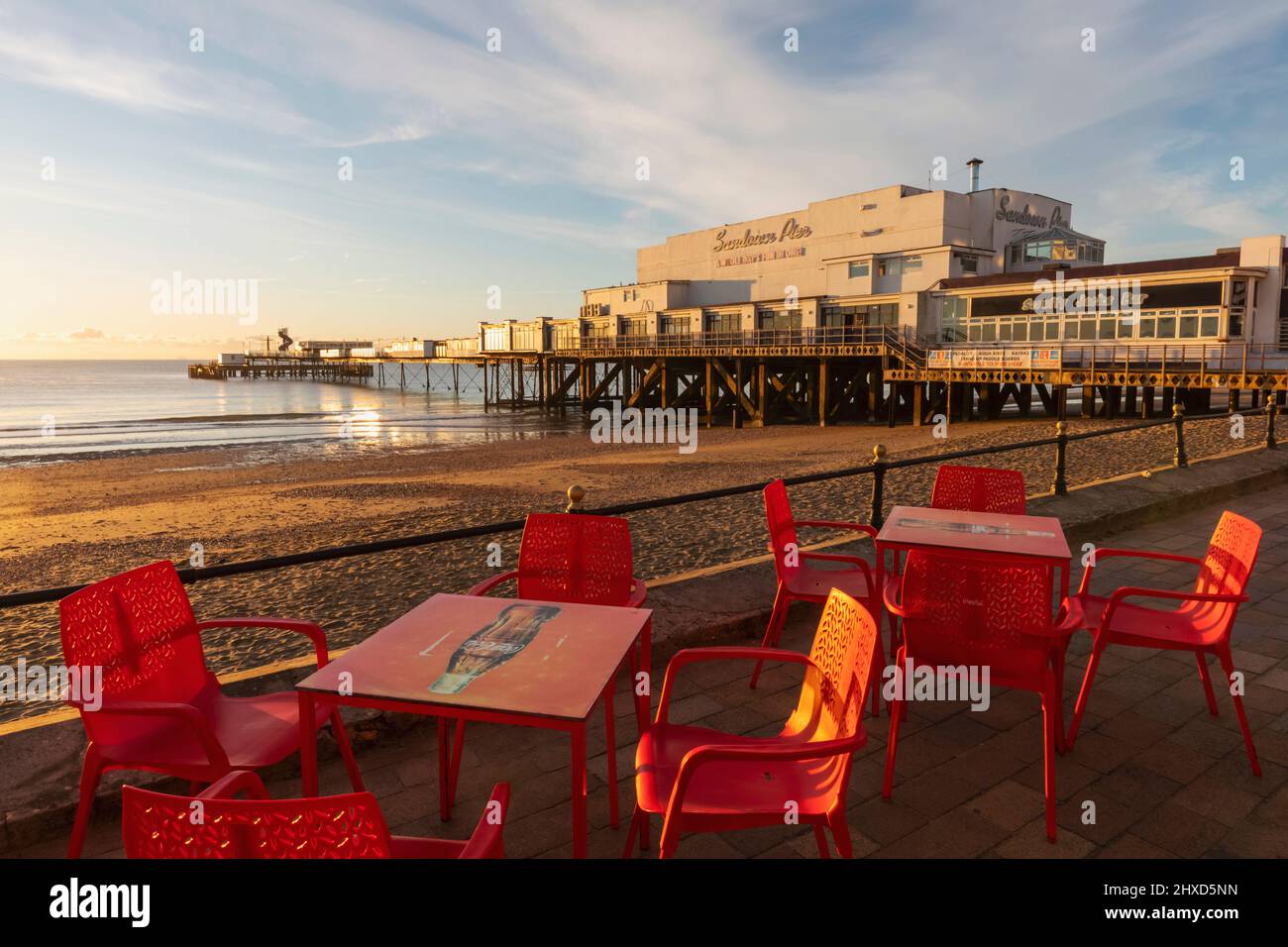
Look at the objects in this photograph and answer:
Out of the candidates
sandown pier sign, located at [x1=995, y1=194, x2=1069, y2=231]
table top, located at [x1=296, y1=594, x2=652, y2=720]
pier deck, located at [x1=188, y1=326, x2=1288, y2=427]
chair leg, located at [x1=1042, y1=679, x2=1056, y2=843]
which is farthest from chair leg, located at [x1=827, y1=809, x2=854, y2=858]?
sandown pier sign, located at [x1=995, y1=194, x2=1069, y2=231]

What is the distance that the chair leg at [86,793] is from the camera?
237 centimetres

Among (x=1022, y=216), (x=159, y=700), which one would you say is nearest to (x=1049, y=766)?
(x=159, y=700)

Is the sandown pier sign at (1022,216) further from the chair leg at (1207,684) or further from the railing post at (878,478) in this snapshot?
the chair leg at (1207,684)

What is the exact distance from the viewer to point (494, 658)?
7.97ft

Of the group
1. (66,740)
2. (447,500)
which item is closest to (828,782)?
(66,740)

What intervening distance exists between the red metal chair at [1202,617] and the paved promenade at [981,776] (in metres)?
0.18

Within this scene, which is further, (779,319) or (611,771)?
(779,319)

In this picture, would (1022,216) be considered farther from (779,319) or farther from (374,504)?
(374,504)

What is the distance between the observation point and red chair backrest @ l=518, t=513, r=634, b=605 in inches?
144

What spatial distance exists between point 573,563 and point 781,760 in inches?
74.6
